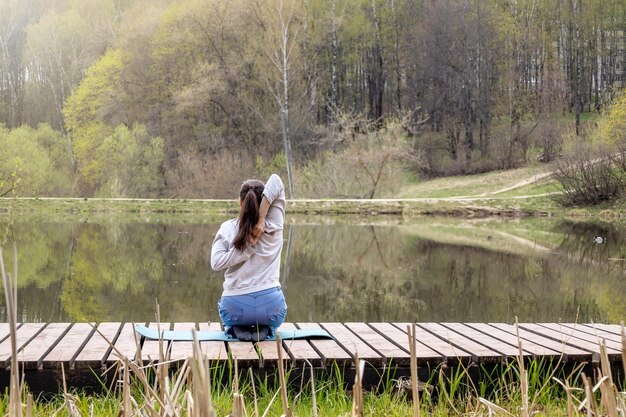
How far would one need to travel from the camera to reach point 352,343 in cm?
455

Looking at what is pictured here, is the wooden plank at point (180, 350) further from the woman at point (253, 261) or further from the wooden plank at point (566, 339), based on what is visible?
the wooden plank at point (566, 339)

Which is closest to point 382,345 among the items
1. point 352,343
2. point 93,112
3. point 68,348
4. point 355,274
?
point 352,343

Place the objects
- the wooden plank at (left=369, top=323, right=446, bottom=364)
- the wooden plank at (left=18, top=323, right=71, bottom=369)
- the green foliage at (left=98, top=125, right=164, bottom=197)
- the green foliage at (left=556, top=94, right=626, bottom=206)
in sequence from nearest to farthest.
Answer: the wooden plank at (left=18, top=323, right=71, bottom=369) → the wooden plank at (left=369, top=323, right=446, bottom=364) → the green foliage at (left=556, top=94, right=626, bottom=206) → the green foliage at (left=98, top=125, right=164, bottom=197)

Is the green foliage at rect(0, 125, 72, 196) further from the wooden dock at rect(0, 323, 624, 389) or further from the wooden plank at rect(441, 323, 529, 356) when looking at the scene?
the wooden plank at rect(441, 323, 529, 356)

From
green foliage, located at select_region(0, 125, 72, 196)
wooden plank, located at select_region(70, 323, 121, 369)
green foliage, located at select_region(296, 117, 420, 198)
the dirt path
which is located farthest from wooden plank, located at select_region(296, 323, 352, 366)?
the dirt path

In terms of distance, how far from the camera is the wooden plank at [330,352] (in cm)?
410

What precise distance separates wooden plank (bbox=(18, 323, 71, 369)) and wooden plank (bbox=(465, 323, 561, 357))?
7.89 feet

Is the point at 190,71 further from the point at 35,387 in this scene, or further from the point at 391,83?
the point at 35,387

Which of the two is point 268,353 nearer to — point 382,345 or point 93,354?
point 382,345

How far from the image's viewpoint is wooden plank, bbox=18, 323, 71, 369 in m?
3.90

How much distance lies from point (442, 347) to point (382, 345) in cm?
34

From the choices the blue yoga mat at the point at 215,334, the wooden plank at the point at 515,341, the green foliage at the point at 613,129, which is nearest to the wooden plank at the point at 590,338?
the wooden plank at the point at 515,341

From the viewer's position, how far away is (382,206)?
25.2 m

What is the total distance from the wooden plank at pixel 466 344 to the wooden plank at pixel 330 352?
58 cm
